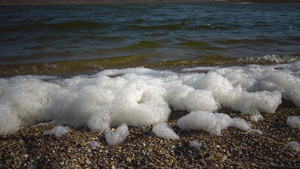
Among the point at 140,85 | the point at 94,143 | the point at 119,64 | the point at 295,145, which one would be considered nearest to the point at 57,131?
the point at 94,143

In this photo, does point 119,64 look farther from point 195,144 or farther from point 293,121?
point 293,121

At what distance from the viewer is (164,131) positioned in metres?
1.88

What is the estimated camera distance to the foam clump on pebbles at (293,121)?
1.99 m

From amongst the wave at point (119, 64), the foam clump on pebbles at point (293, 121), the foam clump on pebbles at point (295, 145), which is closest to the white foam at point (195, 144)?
the foam clump on pebbles at point (295, 145)

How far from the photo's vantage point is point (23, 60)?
4.98 m

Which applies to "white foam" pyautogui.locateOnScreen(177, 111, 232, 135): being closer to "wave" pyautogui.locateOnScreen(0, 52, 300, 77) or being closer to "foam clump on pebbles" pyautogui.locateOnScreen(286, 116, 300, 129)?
"foam clump on pebbles" pyautogui.locateOnScreen(286, 116, 300, 129)

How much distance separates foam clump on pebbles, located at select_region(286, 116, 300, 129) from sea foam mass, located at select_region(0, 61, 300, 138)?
23 cm

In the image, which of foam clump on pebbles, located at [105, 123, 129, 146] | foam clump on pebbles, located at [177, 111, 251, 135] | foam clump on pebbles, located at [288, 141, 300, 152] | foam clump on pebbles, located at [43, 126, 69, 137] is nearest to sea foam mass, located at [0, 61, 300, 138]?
foam clump on pebbles, located at [177, 111, 251, 135]

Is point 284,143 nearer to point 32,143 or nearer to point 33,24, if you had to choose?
point 32,143

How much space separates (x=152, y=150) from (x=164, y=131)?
0.30 metres

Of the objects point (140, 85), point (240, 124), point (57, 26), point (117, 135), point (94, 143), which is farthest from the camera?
point (57, 26)

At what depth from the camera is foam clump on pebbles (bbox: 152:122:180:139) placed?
1824 millimetres

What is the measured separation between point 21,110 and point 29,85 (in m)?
0.63

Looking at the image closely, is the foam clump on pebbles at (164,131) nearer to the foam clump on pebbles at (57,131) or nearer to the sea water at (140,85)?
the sea water at (140,85)
